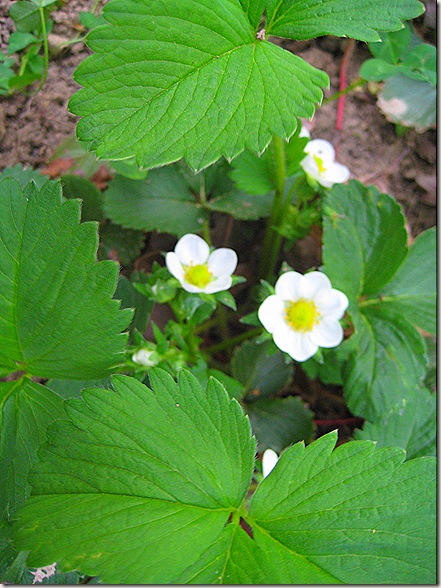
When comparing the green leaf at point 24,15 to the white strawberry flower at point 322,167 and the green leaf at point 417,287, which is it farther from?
the green leaf at point 417,287

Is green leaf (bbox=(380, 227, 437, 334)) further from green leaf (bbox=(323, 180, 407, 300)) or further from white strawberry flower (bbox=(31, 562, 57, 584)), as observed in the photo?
white strawberry flower (bbox=(31, 562, 57, 584))

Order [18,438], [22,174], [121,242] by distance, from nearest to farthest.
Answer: [18,438]
[22,174]
[121,242]

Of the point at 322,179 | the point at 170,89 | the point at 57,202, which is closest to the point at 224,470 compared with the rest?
the point at 57,202

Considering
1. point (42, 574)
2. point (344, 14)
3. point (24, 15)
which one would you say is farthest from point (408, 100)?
point (42, 574)

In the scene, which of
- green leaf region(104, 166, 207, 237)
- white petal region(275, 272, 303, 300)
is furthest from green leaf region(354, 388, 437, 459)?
green leaf region(104, 166, 207, 237)

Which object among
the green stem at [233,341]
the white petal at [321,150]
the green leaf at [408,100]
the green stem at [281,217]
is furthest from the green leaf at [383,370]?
the green leaf at [408,100]

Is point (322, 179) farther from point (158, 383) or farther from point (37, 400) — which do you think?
point (37, 400)

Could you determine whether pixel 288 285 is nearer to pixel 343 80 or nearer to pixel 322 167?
pixel 322 167
